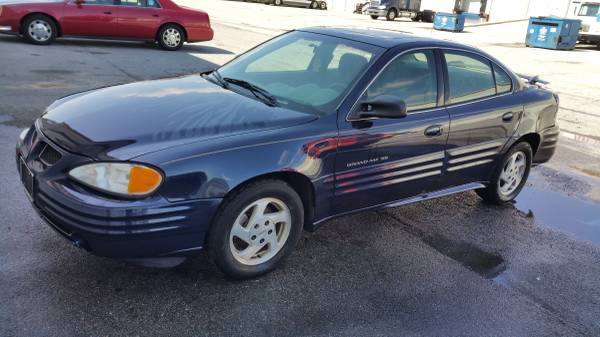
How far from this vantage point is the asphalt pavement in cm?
291

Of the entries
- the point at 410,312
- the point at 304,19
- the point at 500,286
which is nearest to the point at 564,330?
the point at 500,286

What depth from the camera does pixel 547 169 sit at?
645cm

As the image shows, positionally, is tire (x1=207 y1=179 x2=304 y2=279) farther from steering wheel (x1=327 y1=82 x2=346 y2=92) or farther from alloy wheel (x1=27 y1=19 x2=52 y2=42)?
alloy wheel (x1=27 y1=19 x2=52 y2=42)

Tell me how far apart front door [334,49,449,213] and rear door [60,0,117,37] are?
32.4ft

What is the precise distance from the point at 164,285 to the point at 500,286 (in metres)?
2.22

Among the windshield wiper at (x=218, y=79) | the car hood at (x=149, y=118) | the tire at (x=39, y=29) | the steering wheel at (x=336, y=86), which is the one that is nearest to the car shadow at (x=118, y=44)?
the tire at (x=39, y=29)

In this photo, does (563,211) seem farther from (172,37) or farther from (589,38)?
(589,38)

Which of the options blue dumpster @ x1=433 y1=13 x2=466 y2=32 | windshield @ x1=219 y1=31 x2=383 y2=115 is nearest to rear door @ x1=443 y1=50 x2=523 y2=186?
windshield @ x1=219 y1=31 x2=383 y2=115

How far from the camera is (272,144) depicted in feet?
10.4

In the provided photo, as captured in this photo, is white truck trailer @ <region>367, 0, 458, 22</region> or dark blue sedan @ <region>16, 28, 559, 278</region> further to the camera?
white truck trailer @ <region>367, 0, 458, 22</region>

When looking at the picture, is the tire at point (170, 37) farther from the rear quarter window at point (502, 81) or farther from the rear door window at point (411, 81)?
the rear door window at point (411, 81)

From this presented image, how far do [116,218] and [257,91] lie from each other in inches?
60.9

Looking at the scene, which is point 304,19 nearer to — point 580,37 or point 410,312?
point 580,37

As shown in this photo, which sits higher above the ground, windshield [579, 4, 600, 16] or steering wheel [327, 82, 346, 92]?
steering wheel [327, 82, 346, 92]
